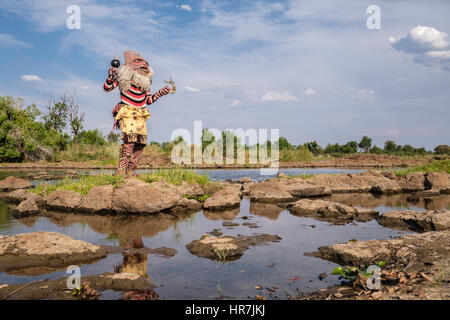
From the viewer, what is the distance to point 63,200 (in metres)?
10.3

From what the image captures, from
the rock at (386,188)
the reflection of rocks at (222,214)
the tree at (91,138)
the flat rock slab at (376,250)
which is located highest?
the tree at (91,138)

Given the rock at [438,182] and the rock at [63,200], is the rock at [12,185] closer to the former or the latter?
the rock at [63,200]

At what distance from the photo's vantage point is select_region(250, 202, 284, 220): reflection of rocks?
930cm

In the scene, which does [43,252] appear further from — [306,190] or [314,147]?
[314,147]

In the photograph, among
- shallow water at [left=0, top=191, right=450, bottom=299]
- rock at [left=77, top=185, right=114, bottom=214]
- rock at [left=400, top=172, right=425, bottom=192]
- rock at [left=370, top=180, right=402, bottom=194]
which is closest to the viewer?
shallow water at [left=0, top=191, right=450, bottom=299]

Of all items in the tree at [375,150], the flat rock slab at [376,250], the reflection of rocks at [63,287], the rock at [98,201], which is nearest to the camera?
the reflection of rocks at [63,287]

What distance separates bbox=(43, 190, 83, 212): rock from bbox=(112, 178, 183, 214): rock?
4.19 feet

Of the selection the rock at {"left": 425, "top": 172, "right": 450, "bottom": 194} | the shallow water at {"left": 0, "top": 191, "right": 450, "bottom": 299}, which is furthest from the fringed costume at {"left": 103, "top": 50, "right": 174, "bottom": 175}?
the rock at {"left": 425, "top": 172, "right": 450, "bottom": 194}

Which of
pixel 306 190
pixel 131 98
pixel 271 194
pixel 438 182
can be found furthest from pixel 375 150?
pixel 131 98

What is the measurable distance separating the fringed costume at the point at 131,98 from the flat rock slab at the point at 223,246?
6500mm

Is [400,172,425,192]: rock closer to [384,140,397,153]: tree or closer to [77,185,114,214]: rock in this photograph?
[77,185,114,214]: rock

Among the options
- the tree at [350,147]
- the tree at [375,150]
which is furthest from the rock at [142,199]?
the tree at [350,147]

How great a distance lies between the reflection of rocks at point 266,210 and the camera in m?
9.30
